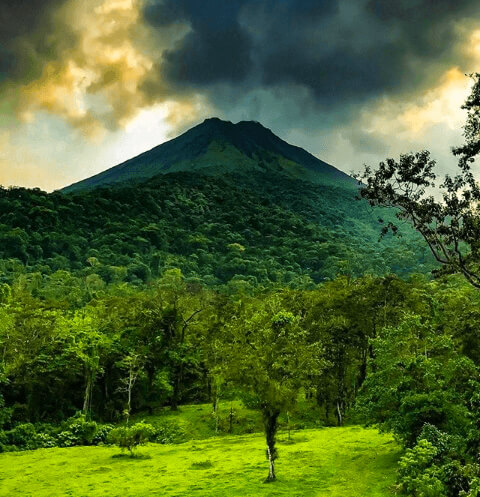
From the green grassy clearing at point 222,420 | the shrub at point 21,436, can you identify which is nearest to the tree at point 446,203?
Answer: the green grassy clearing at point 222,420

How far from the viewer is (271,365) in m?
30.8

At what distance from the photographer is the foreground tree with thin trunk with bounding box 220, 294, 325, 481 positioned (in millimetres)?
30219

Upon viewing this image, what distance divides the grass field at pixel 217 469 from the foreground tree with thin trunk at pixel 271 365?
3.18 metres

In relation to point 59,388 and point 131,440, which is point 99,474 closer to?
point 131,440

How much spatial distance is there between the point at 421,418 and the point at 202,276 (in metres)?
164

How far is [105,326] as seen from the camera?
220 feet

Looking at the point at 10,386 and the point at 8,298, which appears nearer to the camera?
the point at 10,386

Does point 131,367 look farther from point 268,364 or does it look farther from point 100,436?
point 268,364

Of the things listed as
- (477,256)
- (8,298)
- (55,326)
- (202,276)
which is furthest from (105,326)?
(202,276)

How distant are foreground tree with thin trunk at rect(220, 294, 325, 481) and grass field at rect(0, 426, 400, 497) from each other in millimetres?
3183

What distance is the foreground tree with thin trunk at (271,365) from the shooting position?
3022 centimetres

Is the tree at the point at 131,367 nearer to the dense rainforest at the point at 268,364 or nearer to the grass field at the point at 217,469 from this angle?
the dense rainforest at the point at 268,364

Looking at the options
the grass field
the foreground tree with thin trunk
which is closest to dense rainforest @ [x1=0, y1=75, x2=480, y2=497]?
the foreground tree with thin trunk

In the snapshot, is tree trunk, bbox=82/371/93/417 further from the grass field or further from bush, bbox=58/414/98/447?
the grass field
